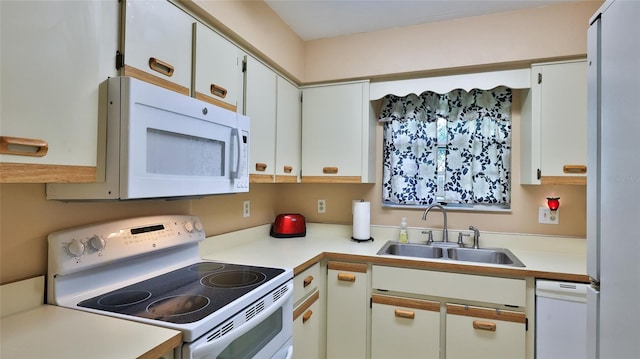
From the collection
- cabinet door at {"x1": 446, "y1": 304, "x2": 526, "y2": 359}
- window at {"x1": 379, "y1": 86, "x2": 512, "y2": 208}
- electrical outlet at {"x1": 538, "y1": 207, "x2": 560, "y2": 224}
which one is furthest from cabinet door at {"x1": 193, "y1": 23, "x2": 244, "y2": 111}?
electrical outlet at {"x1": 538, "y1": 207, "x2": 560, "y2": 224}

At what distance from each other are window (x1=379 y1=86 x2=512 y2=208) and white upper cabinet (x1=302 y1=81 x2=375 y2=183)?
0.20 metres

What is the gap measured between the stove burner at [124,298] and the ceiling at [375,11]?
1756 mm

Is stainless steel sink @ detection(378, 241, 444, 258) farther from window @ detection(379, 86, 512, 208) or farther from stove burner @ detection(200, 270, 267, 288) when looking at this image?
stove burner @ detection(200, 270, 267, 288)

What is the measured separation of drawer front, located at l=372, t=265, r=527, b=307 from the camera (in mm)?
1724

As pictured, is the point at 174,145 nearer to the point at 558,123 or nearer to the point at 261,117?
the point at 261,117

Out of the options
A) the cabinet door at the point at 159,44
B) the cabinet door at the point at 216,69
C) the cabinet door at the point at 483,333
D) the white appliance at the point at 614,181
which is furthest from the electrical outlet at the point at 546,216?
the cabinet door at the point at 159,44

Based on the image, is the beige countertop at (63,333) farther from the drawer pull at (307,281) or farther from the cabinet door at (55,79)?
the drawer pull at (307,281)

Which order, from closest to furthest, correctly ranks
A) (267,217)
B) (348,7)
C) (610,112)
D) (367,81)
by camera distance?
(610,112)
(348,7)
(367,81)
(267,217)

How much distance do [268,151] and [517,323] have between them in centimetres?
169

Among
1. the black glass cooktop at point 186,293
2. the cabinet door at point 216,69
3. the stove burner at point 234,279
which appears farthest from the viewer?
the cabinet door at point 216,69

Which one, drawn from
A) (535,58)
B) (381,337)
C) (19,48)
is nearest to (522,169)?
(535,58)

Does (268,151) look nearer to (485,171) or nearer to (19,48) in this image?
(19,48)

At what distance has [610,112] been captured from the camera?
2.67 ft

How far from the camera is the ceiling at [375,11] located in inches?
78.5
